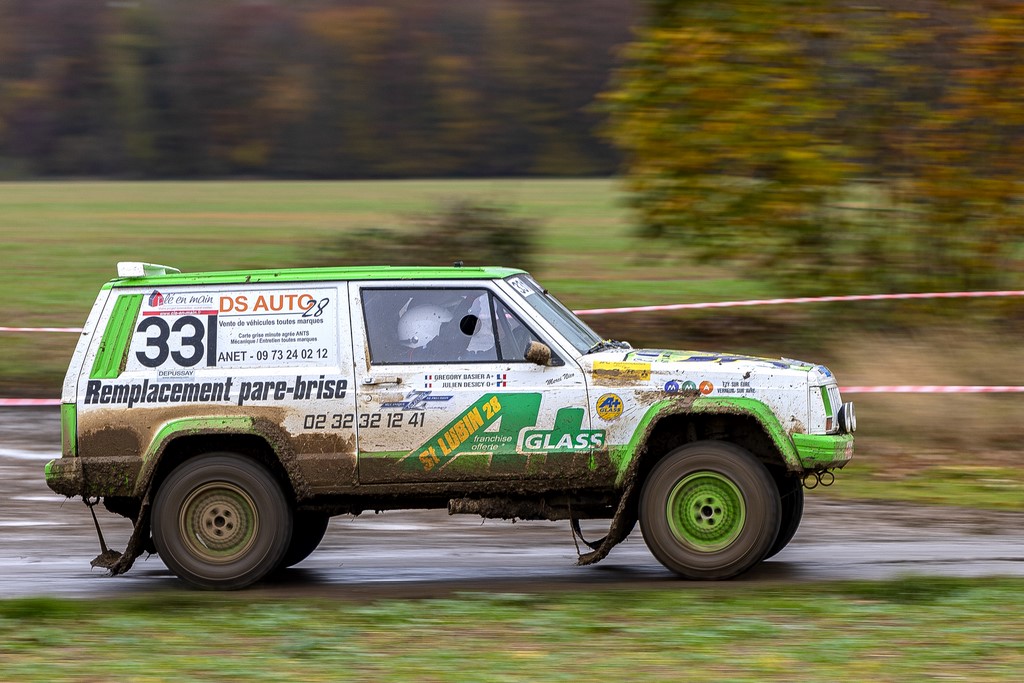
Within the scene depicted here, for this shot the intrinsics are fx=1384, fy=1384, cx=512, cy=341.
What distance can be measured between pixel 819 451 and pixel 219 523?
3571 mm

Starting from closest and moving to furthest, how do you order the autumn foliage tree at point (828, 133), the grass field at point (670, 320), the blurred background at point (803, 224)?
the grass field at point (670, 320) → the blurred background at point (803, 224) → the autumn foliage tree at point (828, 133)

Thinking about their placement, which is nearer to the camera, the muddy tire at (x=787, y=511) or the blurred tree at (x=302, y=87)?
the muddy tire at (x=787, y=511)

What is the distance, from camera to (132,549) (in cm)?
840

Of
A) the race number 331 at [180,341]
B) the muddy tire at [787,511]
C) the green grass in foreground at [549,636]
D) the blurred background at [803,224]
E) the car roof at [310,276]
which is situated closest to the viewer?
the green grass in foreground at [549,636]

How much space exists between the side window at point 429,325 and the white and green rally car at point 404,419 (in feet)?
0.04

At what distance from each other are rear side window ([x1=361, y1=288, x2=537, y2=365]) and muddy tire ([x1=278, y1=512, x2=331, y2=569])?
4.69ft

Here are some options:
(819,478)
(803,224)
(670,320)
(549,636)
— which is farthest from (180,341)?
(670,320)

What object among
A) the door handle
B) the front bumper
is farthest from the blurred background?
the door handle

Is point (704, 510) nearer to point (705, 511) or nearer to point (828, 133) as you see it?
point (705, 511)

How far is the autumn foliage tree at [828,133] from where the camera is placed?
15.9 meters

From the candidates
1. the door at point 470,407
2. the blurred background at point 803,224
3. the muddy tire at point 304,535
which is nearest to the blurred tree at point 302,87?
the blurred background at point 803,224

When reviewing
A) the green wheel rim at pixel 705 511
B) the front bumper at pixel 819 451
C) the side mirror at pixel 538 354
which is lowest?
the green wheel rim at pixel 705 511

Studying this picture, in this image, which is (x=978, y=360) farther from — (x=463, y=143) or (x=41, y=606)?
(x=463, y=143)

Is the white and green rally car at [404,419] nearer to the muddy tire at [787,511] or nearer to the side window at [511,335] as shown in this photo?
the side window at [511,335]
